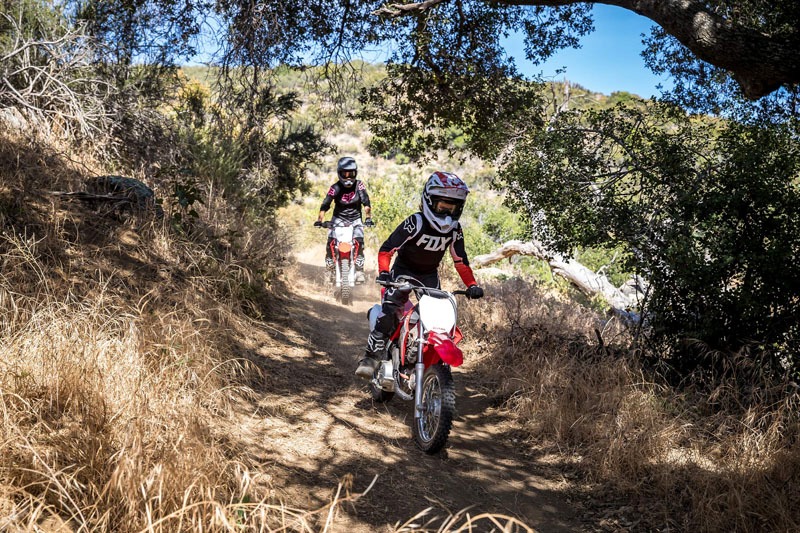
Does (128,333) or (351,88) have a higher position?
(351,88)

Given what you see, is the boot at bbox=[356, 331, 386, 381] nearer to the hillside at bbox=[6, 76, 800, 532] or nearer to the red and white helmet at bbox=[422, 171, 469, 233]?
the hillside at bbox=[6, 76, 800, 532]

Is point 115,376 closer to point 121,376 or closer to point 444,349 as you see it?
point 121,376

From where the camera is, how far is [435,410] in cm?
498

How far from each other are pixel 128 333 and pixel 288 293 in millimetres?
6051

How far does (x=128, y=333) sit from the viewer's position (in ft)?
14.7

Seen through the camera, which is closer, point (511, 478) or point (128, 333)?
point (128, 333)

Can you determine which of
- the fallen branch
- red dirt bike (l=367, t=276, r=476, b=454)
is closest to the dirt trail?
red dirt bike (l=367, t=276, r=476, b=454)

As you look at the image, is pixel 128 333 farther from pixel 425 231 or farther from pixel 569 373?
pixel 569 373

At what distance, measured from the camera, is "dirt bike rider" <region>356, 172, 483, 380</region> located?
544cm

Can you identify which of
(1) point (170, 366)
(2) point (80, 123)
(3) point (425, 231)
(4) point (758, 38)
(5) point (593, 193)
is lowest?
(1) point (170, 366)

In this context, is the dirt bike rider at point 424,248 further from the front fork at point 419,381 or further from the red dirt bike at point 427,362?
the front fork at point 419,381

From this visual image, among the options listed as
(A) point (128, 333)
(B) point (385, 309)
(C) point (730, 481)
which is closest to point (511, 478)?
(C) point (730, 481)

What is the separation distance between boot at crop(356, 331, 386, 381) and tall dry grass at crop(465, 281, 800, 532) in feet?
4.92

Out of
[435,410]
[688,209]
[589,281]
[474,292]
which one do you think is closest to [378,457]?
[435,410]
